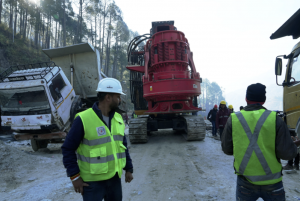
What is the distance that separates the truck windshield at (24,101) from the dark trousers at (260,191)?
599cm

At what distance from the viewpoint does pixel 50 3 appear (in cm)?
2880

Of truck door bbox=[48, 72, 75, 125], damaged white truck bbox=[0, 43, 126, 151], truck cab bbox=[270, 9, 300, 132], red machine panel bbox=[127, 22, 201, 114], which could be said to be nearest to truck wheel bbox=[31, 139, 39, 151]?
damaged white truck bbox=[0, 43, 126, 151]

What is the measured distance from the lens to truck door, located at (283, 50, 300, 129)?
376cm

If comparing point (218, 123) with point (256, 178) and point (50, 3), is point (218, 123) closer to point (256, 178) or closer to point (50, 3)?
point (256, 178)

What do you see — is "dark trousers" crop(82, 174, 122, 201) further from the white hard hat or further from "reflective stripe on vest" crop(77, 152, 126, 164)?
the white hard hat

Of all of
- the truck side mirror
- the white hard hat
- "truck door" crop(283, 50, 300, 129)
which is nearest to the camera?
the white hard hat

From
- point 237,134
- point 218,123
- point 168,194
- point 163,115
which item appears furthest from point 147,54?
point 237,134

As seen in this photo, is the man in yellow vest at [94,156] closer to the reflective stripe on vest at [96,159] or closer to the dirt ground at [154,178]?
the reflective stripe on vest at [96,159]

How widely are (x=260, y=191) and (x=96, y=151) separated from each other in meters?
1.55

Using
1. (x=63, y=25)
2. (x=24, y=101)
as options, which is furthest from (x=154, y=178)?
(x=63, y=25)

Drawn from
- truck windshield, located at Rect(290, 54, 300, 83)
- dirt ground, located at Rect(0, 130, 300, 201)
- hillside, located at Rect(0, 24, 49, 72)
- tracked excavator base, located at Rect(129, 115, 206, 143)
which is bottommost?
dirt ground, located at Rect(0, 130, 300, 201)

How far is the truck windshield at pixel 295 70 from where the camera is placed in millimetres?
3992

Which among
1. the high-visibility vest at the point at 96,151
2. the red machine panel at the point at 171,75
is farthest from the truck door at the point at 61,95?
the high-visibility vest at the point at 96,151

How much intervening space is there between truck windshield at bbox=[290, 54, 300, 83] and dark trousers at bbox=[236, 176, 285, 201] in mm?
3007
